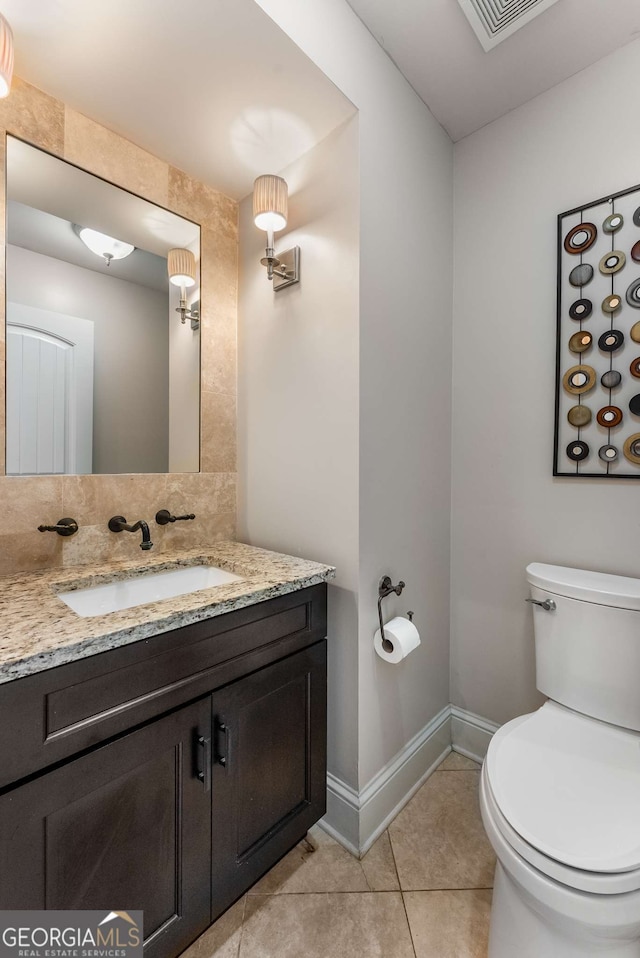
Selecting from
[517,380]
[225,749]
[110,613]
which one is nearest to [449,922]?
[225,749]

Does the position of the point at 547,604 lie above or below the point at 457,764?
above

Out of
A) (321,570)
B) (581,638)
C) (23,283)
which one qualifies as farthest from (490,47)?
(581,638)

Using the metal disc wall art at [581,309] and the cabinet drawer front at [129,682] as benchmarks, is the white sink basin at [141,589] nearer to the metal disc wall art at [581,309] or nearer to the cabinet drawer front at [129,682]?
the cabinet drawer front at [129,682]

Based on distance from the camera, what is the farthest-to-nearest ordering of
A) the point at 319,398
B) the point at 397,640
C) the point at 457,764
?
the point at 457,764
the point at 319,398
the point at 397,640

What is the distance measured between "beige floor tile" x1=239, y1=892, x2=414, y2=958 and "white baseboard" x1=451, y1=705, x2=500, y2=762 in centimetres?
70

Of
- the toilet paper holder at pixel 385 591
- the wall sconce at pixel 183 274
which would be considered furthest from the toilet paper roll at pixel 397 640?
the wall sconce at pixel 183 274

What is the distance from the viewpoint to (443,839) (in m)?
1.42

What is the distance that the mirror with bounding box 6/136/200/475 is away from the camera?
1.26 meters

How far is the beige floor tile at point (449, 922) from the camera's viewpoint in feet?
3.57

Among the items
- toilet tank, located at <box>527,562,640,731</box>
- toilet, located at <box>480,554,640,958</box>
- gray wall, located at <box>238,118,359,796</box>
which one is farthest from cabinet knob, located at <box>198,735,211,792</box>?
toilet tank, located at <box>527,562,640,731</box>

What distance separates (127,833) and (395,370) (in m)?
1.41

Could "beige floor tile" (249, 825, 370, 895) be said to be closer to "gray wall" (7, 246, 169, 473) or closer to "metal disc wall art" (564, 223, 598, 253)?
"gray wall" (7, 246, 169, 473)

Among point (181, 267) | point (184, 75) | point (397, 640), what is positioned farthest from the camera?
point (181, 267)

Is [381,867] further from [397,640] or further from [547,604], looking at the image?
[547,604]
